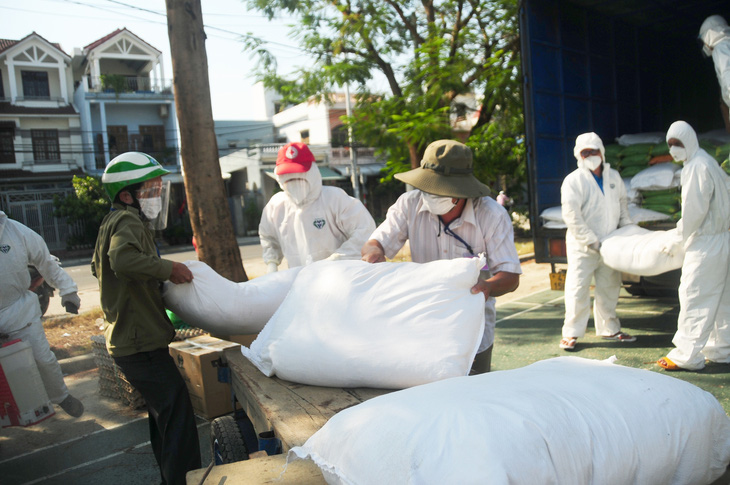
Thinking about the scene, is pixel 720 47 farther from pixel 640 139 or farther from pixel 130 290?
pixel 130 290

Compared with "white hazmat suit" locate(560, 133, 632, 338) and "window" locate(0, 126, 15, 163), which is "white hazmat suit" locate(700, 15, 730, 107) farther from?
"window" locate(0, 126, 15, 163)

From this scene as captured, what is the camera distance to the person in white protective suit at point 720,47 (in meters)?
5.04

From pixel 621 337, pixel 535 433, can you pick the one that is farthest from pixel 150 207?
pixel 621 337

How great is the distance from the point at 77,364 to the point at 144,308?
366cm

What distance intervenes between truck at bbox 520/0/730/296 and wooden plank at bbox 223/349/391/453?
3.86 meters

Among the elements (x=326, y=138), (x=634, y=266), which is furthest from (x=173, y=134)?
(x=634, y=266)

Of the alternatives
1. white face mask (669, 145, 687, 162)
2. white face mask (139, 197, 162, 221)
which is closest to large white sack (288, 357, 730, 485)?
white face mask (139, 197, 162, 221)

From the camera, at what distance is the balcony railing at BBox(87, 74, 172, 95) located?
23.1m

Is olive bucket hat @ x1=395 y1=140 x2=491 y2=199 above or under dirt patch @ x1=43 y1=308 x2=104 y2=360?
above

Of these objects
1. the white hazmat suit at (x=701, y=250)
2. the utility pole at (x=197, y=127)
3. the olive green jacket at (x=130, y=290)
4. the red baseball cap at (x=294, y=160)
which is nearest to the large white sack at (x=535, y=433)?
the olive green jacket at (x=130, y=290)

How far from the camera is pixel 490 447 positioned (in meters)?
1.18

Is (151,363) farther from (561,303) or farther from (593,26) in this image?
(593,26)

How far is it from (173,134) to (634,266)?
939 inches

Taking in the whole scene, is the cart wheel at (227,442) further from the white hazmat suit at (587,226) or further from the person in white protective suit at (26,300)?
the white hazmat suit at (587,226)
